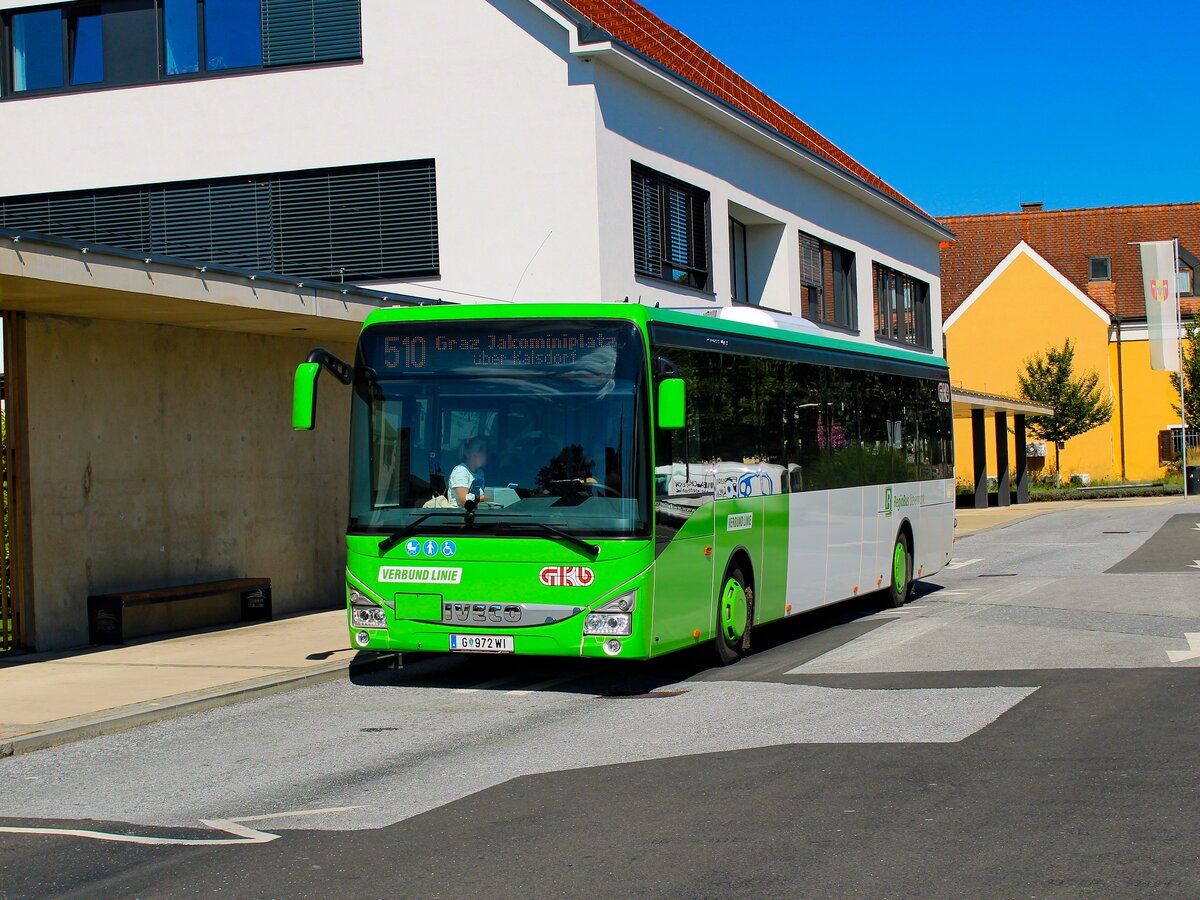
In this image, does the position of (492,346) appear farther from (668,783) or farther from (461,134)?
(461,134)

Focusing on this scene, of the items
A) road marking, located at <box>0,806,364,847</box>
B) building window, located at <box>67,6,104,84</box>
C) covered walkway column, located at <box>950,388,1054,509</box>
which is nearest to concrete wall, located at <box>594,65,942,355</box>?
building window, located at <box>67,6,104,84</box>

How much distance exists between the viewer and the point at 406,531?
11.0m

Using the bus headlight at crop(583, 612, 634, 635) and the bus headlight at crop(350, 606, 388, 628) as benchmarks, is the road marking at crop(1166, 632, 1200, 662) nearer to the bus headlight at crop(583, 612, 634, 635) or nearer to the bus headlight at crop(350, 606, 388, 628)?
the bus headlight at crop(583, 612, 634, 635)

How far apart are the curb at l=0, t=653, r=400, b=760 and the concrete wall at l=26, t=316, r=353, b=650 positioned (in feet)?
12.0

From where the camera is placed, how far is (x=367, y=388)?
37.2ft

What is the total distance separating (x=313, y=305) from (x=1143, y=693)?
29.3 feet

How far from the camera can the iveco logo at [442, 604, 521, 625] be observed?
35.5 feet

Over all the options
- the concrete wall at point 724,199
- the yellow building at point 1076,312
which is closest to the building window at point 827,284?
the concrete wall at point 724,199

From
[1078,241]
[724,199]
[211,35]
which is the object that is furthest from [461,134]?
[1078,241]

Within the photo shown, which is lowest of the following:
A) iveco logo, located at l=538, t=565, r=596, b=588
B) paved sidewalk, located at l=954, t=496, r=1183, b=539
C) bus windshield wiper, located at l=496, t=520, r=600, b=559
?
paved sidewalk, located at l=954, t=496, r=1183, b=539

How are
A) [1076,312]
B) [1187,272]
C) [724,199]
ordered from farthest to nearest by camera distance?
[1187,272], [1076,312], [724,199]

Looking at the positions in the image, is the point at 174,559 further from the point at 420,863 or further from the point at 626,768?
the point at 420,863

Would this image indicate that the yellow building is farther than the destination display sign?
Yes

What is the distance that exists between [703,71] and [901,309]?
379 inches
